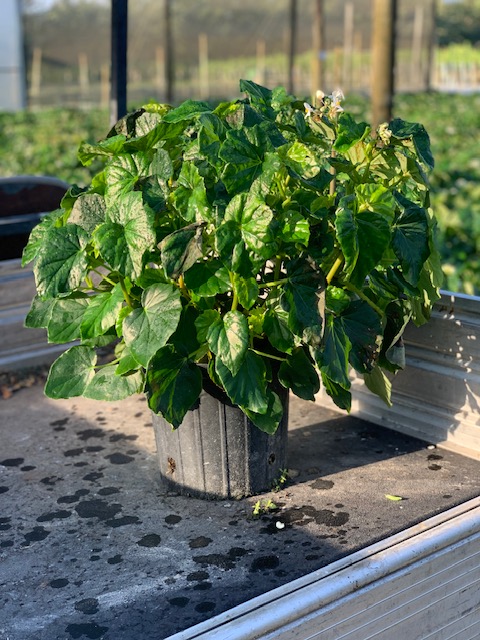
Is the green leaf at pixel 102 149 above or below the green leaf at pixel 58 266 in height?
above

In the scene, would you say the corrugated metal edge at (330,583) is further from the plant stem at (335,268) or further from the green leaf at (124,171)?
the green leaf at (124,171)

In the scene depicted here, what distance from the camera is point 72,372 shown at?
2.59 meters

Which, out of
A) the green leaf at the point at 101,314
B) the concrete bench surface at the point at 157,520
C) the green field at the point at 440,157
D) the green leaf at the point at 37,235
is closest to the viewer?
the concrete bench surface at the point at 157,520

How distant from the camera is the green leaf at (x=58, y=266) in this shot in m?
2.34

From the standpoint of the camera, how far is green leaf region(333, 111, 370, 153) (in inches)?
93.7

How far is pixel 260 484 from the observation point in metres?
2.63

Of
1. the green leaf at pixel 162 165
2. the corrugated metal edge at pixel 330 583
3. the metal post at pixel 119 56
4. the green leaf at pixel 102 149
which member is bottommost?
the corrugated metal edge at pixel 330 583

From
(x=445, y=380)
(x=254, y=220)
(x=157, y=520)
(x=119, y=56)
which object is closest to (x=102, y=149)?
(x=254, y=220)

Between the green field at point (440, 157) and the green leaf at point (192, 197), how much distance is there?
3.97ft

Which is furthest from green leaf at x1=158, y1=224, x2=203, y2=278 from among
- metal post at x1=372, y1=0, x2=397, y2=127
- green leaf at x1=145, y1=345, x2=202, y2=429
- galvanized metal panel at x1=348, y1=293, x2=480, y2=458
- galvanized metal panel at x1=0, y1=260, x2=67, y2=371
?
metal post at x1=372, y1=0, x2=397, y2=127

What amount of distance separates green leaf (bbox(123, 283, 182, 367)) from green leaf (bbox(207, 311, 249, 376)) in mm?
105

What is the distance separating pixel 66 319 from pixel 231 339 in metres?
0.53

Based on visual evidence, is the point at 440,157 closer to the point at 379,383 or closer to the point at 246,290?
the point at 379,383

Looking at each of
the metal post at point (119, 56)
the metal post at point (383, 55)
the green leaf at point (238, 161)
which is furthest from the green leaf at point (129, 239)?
the metal post at point (383, 55)
